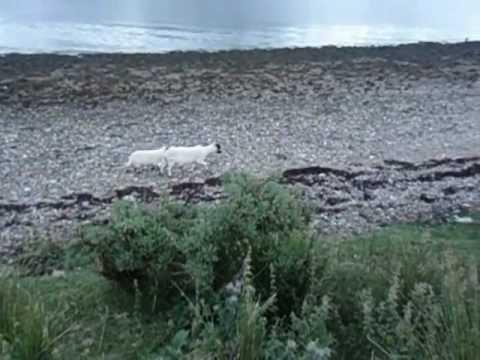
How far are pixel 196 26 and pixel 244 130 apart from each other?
2769 cm

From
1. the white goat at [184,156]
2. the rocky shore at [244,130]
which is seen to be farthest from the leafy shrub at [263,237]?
the white goat at [184,156]

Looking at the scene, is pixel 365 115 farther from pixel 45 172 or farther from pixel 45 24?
pixel 45 24

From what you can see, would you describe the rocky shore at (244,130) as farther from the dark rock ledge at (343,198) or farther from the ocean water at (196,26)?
the ocean water at (196,26)

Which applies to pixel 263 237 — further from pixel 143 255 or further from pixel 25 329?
pixel 25 329

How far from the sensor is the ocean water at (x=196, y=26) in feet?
93.9

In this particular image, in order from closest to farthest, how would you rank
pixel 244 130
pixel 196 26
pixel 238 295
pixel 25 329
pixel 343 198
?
pixel 25 329 < pixel 238 295 < pixel 343 198 < pixel 244 130 < pixel 196 26

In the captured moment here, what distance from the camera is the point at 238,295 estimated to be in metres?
3.96

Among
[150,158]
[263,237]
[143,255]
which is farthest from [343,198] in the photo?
[143,255]

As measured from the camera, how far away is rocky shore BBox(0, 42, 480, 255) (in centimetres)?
826

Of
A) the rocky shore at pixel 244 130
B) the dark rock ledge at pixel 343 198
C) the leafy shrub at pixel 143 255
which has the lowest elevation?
the rocky shore at pixel 244 130

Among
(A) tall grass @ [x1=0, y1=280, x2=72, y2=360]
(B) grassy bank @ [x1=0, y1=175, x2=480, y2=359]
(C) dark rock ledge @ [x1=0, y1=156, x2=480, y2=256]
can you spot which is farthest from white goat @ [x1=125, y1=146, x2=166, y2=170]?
(A) tall grass @ [x1=0, y1=280, x2=72, y2=360]

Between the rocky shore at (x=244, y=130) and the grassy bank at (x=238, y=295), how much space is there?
226 cm

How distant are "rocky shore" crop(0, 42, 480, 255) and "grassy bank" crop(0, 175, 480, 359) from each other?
2265 mm

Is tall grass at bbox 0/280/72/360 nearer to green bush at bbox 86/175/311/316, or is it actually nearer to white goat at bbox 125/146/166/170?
green bush at bbox 86/175/311/316
